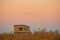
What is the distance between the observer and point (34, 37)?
6.34 feet

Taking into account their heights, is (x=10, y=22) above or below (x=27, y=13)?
below

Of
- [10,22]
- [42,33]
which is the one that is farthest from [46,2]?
[10,22]

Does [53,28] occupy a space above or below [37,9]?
below

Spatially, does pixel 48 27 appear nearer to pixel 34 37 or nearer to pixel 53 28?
pixel 53 28

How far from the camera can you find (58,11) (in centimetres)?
202

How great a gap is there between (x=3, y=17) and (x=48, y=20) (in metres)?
0.68

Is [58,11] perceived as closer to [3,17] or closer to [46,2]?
[46,2]

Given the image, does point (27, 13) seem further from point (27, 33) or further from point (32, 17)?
point (27, 33)

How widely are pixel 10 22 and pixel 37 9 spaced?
451 mm

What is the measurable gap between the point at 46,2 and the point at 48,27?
0.38m

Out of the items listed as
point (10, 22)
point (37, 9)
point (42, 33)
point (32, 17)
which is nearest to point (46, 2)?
point (37, 9)

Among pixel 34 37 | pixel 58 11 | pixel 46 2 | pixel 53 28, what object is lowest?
pixel 34 37

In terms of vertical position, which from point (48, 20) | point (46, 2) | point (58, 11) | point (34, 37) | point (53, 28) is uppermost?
point (46, 2)

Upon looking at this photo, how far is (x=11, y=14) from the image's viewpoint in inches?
79.4
